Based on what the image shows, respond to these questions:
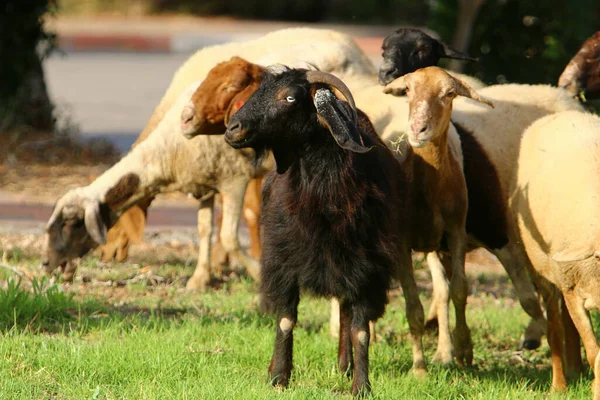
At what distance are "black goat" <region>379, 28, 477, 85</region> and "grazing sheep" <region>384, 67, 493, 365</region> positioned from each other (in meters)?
0.63

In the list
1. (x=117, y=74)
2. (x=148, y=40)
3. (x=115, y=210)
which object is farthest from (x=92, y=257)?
(x=148, y=40)

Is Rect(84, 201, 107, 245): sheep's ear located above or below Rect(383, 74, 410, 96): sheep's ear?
below

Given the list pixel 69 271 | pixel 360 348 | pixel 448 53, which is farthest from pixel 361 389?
pixel 69 271

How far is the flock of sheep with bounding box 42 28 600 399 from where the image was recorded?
5.87 metres

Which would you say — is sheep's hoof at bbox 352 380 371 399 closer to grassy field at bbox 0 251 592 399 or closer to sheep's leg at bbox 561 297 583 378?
grassy field at bbox 0 251 592 399

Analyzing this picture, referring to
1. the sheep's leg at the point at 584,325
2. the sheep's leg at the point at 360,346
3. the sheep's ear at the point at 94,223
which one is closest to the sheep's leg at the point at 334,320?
the sheep's leg at the point at 360,346

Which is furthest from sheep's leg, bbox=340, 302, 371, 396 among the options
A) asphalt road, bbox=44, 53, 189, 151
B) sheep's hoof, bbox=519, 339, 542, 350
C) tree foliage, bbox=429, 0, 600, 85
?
asphalt road, bbox=44, 53, 189, 151

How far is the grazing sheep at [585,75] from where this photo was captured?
8312 mm

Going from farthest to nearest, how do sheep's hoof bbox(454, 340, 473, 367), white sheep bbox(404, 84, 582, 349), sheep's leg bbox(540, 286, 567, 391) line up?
1. white sheep bbox(404, 84, 582, 349)
2. sheep's hoof bbox(454, 340, 473, 367)
3. sheep's leg bbox(540, 286, 567, 391)

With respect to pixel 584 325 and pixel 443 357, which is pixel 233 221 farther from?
pixel 584 325

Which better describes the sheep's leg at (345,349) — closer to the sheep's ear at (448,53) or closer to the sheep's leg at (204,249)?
the sheep's ear at (448,53)

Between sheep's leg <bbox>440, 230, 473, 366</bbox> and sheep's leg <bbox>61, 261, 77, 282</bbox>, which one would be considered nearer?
sheep's leg <bbox>440, 230, 473, 366</bbox>

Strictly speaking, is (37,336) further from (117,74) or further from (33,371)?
(117,74)

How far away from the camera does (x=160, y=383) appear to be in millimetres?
5773
